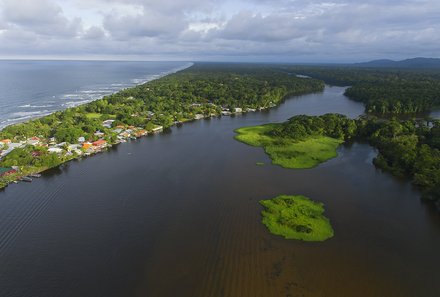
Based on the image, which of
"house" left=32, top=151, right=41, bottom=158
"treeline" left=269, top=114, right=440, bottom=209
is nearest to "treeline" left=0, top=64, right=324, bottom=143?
"house" left=32, top=151, right=41, bottom=158

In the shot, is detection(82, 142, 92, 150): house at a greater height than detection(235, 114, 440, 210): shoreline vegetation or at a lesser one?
lesser

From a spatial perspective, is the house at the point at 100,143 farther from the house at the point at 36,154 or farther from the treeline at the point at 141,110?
the house at the point at 36,154

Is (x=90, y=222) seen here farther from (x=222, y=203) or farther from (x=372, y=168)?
(x=372, y=168)

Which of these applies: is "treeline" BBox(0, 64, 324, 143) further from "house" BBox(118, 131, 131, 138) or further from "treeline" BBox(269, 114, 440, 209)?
"treeline" BBox(269, 114, 440, 209)

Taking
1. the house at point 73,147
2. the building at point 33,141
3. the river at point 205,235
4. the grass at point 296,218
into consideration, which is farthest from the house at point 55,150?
the grass at point 296,218

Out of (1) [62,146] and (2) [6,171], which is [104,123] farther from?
(2) [6,171]

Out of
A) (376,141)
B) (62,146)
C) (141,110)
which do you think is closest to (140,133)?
(62,146)

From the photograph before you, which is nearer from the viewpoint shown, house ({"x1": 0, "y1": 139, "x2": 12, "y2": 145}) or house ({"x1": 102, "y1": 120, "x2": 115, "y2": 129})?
house ({"x1": 0, "y1": 139, "x2": 12, "y2": 145})

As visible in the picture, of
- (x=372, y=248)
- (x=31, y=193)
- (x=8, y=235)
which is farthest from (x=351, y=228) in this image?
(x=31, y=193)
